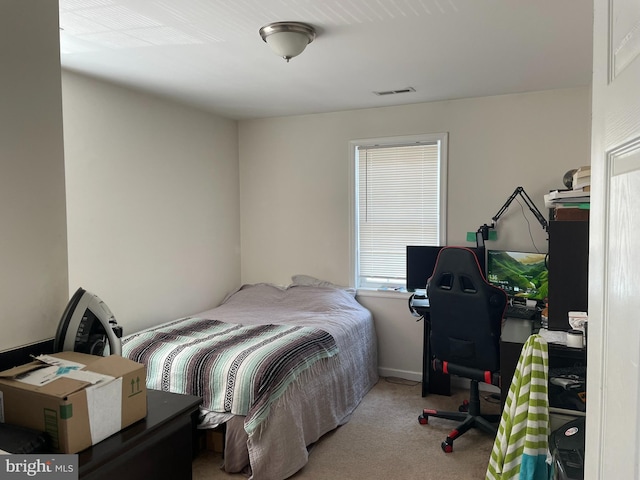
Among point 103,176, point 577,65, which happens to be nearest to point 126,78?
point 103,176

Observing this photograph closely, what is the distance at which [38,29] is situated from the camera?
1.52 m

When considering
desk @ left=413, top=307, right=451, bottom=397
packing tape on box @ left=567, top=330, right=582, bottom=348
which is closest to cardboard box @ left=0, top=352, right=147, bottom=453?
packing tape on box @ left=567, top=330, right=582, bottom=348

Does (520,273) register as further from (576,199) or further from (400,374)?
(400,374)

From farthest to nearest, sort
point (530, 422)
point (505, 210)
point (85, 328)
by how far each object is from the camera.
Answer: point (505, 210)
point (530, 422)
point (85, 328)

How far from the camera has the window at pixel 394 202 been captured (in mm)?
4027

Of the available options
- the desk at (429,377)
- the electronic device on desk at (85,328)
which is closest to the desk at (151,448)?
the electronic device on desk at (85,328)

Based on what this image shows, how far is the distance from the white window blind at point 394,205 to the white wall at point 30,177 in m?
2.97

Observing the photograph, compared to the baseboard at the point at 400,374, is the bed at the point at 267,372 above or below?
above

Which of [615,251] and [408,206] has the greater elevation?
[408,206]

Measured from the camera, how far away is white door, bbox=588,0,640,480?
2.20 feet

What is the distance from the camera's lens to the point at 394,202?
4199mm

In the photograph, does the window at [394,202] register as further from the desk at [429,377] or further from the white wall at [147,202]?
the white wall at [147,202]

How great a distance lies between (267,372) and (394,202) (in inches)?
82.9

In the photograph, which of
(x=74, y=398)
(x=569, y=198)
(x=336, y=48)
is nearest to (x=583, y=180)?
(x=569, y=198)
